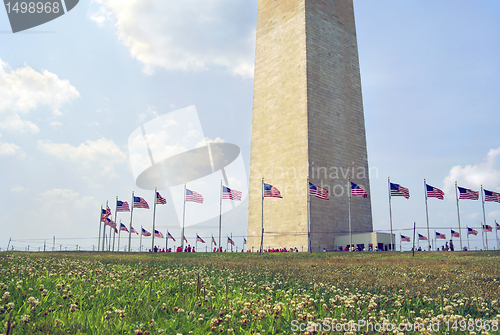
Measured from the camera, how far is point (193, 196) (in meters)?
39.8

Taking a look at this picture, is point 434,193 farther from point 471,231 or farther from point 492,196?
point 471,231

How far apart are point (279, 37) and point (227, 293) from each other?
1926 inches

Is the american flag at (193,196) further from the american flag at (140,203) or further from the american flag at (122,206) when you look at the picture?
the american flag at (122,206)

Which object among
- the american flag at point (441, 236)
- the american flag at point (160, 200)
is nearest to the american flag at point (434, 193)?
the american flag at point (441, 236)

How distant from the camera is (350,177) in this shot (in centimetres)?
4831

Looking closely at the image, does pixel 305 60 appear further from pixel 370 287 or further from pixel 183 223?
pixel 370 287

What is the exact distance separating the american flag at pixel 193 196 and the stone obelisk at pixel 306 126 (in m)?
10.9

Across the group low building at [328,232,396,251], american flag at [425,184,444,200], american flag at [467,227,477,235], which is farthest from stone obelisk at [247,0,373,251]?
american flag at [467,227,477,235]

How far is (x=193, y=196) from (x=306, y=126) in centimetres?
1561

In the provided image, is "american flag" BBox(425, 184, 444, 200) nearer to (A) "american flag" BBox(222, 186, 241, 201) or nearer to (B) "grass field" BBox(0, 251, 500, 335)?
(A) "american flag" BBox(222, 186, 241, 201)

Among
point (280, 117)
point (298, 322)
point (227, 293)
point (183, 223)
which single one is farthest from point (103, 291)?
point (280, 117)

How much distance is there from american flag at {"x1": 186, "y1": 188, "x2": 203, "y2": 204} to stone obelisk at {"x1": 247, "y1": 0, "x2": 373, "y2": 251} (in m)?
10.9

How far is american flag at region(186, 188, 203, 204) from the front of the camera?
3962cm

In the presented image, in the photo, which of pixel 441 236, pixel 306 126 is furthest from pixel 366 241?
pixel 306 126
